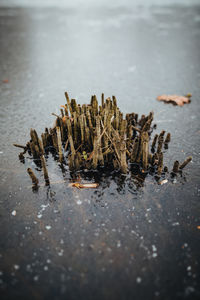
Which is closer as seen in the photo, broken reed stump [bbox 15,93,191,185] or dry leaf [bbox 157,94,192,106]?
broken reed stump [bbox 15,93,191,185]

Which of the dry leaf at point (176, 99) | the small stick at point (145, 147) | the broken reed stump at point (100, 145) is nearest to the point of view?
the small stick at point (145, 147)

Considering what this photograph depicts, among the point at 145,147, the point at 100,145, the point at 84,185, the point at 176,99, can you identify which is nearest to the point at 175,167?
the point at 145,147

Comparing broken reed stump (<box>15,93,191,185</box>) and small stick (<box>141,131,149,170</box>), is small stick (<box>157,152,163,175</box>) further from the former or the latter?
small stick (<box>141,131,149,170</box>)

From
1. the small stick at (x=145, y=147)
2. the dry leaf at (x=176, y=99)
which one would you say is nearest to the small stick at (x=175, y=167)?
the small stick at (x=145, y=147)

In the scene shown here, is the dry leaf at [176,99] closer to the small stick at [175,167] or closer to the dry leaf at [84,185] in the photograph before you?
the small stick at [175,167]

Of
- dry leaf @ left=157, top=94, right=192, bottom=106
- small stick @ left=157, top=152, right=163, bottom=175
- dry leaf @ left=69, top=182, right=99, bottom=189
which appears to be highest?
dry leaf @ left=157, top=94, right=192, bottom=106

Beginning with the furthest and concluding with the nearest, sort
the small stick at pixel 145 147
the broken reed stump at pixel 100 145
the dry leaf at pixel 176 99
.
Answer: the dry leaf at pixel 176 99 < the broken reed stump at pixel 100 145 < the small stick at pixel 145 147

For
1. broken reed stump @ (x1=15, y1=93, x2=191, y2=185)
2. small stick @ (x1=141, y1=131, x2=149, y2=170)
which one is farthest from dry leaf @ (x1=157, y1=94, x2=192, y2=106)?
small stick @ (x1=141, y1=131, x2=149, y2=170)

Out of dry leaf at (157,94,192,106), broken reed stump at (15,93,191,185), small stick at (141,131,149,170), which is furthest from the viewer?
dry leaf at (157,94,192,106)
